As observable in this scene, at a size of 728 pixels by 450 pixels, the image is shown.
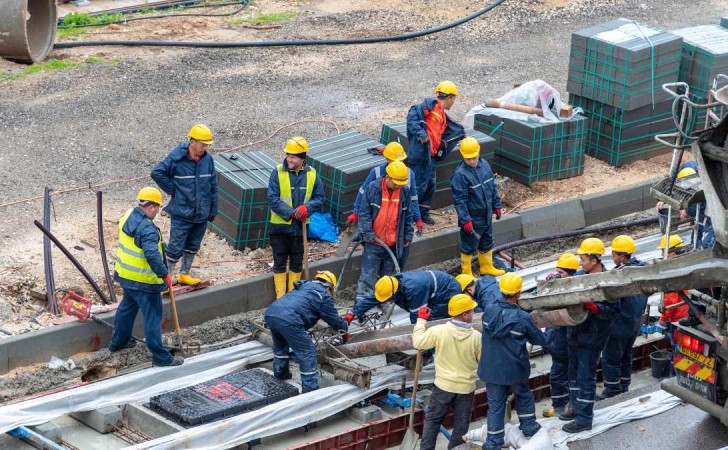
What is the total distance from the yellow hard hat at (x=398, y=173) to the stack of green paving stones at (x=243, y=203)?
177cm

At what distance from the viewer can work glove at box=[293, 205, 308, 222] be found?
13.3m

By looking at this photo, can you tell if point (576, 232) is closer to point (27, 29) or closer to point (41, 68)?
point (41, 68)

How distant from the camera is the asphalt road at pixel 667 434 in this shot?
11.1 m

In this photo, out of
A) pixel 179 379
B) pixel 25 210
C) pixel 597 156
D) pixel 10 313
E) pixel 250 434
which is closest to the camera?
pixel 250 434

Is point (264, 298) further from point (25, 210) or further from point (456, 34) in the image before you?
point (456, 34)

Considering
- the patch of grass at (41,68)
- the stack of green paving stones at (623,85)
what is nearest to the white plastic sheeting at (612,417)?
the stack of green paving stones at (623,85)

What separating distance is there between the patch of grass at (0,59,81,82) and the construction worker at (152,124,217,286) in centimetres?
704

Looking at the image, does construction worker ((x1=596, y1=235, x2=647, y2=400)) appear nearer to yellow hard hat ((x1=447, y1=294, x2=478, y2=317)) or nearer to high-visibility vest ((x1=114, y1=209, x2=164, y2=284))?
yellow hard hat ((x1=447, y1=294, x2=478, y2=317))

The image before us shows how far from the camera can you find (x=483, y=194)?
14.2m

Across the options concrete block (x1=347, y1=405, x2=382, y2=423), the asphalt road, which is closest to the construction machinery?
the asphalt road

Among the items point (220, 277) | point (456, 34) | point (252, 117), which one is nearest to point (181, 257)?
point (220, 277)

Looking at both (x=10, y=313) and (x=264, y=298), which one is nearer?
(x=10, y=313)

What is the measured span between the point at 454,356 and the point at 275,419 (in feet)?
5.68

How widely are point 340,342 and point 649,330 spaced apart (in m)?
3.39
